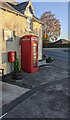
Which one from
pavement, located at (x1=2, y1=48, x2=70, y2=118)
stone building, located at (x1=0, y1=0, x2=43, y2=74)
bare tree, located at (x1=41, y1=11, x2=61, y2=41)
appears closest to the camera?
pavement, located at (x1=2, y1=48, x2=70, y2=118)

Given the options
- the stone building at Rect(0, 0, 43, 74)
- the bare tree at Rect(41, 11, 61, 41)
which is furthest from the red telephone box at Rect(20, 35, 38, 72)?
the bare tree at Rect(41, 11, 61, 41)

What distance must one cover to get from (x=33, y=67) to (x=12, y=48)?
2.33m

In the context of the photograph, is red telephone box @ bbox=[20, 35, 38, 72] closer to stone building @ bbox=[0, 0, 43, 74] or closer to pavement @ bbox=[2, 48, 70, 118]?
stone building @ bbox=[0, 0, 43, 74]

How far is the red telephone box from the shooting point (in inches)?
623

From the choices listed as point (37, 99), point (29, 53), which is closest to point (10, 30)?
point (29, 53)

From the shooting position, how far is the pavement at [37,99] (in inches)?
307

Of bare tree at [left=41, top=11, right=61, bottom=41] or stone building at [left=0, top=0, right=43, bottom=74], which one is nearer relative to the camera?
stone building at [left=0, top=0, right=43, bottom=74]

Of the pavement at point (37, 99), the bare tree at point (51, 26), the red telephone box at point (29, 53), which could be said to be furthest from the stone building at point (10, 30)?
the bare tree at point (51, 26)

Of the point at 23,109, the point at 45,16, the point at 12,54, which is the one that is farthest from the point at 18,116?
the point at 45,16

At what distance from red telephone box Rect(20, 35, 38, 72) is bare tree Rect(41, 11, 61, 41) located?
148 feet

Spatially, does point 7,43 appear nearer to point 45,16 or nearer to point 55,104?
point 55,104

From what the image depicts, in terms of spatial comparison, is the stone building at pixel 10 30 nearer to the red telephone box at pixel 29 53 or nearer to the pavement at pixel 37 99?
the red telephone box at pixel 29 53

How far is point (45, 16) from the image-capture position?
63.2 metres

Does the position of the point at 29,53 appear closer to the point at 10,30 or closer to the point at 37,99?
the point at 10,30
